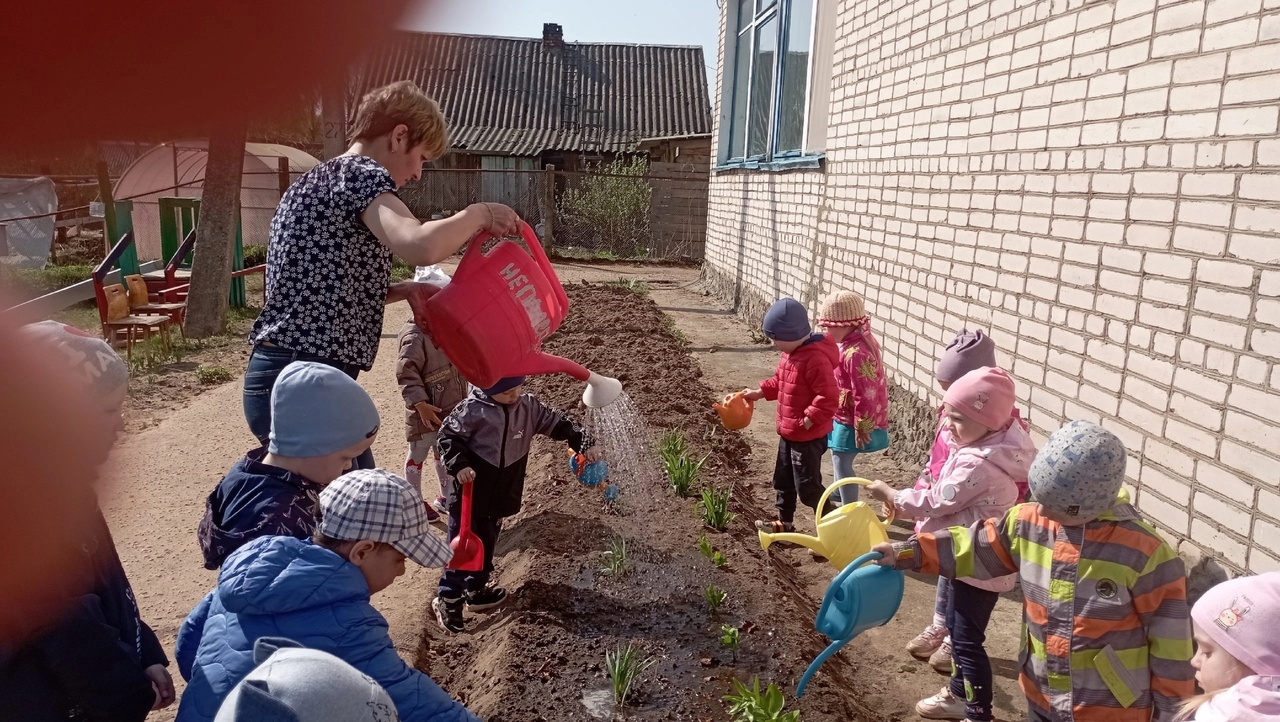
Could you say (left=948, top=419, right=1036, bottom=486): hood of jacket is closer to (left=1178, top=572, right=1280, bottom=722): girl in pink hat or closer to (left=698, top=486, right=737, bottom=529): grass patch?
(left=1178, top=572, right=1280, bottom=722): girl in pink hat

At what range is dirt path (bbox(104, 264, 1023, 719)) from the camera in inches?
131

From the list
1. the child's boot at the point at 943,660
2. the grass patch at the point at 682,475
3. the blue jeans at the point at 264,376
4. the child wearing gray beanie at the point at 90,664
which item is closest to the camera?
the child wearing gray beanie at the point at 90,664

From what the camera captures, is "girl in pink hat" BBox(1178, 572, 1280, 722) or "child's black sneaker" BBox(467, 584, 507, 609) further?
"child's black sneaker" BBox(467, 584, 507, 609)

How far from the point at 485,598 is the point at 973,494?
204 cm

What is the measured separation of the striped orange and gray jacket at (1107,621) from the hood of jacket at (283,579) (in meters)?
1.83

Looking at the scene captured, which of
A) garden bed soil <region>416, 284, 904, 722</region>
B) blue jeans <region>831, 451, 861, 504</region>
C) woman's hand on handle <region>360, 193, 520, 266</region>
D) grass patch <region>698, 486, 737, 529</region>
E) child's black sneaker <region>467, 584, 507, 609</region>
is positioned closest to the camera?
woman's hand on handle <region>360, 193, 520, 266</region>

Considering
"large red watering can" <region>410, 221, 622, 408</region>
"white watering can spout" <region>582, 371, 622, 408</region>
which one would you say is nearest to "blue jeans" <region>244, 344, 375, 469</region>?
"large red watering can" <region>410, 221, 622, 408</region>

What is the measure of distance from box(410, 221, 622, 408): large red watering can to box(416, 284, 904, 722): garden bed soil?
1.09 meters

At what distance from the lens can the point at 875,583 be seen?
2.72 m

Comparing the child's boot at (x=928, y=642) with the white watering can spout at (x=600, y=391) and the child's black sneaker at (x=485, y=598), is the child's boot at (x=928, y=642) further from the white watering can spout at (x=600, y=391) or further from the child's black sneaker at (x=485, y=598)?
the child's black sneaker at (x=485, y=598)

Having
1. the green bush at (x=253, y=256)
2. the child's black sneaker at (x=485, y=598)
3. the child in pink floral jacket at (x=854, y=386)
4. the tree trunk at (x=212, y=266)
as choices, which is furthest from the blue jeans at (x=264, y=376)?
the green bush at (x=253, y=256)

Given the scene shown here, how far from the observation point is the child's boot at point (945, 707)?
310 cm

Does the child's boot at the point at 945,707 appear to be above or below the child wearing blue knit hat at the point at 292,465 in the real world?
below

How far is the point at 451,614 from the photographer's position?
3707 millimetres
